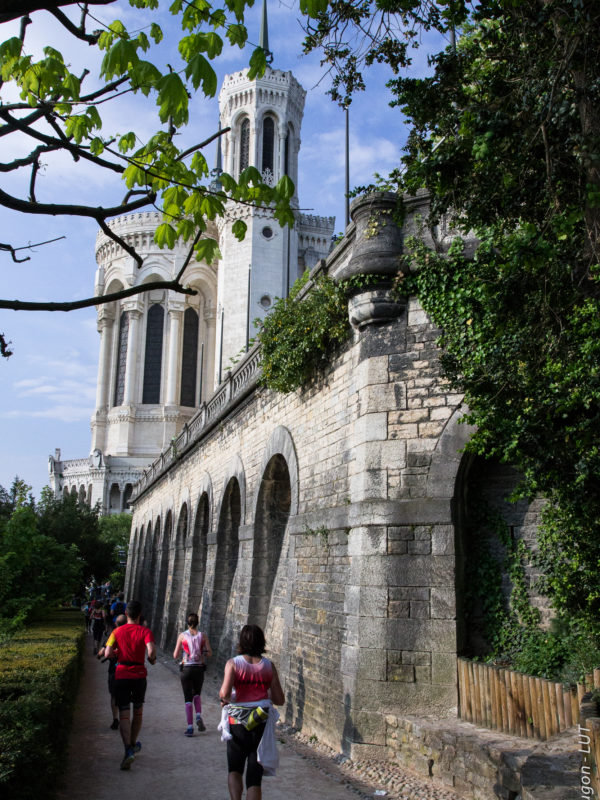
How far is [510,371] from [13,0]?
4.48 metres

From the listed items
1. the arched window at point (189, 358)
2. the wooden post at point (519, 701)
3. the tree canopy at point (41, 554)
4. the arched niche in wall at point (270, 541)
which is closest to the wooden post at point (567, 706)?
the wooden post at point (519, 701)

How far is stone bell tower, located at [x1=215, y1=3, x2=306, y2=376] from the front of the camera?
46094mm

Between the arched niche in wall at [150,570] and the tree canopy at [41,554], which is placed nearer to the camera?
the tree canopy at [41,554]

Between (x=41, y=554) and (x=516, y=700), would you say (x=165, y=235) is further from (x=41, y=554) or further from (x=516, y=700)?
(x=41, y=554)

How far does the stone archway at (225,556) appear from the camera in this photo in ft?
47.8

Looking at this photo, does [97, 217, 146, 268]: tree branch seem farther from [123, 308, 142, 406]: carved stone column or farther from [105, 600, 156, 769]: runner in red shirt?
[123, 308, 142, 406]: carved stone column

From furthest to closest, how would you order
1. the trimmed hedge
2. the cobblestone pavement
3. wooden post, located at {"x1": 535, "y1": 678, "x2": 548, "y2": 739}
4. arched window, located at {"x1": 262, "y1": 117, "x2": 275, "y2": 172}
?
arched window, located at {"x1": 262, "y1": 117, "x2": 275, "y2": 172} → the cobblestone pavement → wooden post, located at {"x1": 535, "y1": 678, "x2": 548, "y2": 739} → the trimmed hedge

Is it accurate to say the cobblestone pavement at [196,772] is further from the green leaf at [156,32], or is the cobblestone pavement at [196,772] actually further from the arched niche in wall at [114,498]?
the arched niche in wall at [114,498]

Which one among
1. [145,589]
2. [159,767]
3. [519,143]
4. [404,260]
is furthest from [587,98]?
[145,589]

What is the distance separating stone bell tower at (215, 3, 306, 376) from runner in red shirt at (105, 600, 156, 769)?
123 feet

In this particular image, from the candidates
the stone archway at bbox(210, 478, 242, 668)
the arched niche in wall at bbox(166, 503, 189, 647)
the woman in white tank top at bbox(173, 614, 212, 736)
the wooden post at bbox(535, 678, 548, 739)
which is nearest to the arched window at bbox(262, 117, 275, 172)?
the arched niche in wall at bbox(166, 503, 189, 647)

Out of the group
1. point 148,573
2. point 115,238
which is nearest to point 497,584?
point 115,238

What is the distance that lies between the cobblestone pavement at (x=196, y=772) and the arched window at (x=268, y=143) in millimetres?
44540

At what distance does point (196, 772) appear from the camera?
274 inches
